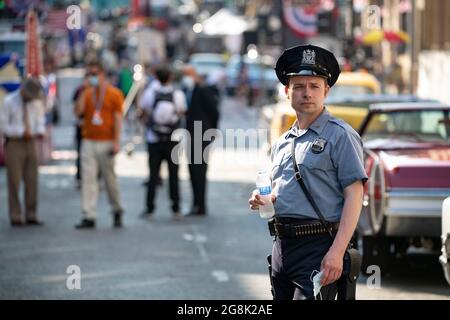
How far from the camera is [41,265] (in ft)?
42.9

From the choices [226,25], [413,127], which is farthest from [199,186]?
[226,25]

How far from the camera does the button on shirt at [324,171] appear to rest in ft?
21.4

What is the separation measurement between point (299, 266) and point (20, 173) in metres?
10.7

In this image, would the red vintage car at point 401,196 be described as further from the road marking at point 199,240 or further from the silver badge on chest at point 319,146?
the silver badge on chest at point 319,146

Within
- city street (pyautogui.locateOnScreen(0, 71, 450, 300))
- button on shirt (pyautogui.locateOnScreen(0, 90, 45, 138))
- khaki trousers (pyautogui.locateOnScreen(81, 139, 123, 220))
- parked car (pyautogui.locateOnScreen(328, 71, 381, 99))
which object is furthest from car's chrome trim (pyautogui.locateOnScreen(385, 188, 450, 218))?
parked car (pyautogui.locateOnScreen(328, 71, 381, 99))

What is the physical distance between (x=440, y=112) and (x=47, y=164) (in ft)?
44.8

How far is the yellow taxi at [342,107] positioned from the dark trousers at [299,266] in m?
8.91

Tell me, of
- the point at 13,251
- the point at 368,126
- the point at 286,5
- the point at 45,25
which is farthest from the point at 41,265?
the point at 45,25

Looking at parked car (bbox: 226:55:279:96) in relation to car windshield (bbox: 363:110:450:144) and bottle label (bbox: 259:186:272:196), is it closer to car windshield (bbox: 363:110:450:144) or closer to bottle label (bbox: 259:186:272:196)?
car windshield (bbox: 363:110:450:144)

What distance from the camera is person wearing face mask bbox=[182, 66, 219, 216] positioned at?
17625 mm

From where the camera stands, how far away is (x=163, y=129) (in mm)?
17266

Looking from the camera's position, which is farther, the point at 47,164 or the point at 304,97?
the point at 47,164

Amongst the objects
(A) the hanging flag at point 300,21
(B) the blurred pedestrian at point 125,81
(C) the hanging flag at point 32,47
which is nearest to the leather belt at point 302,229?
(A) the hanging flag at point 300,21
